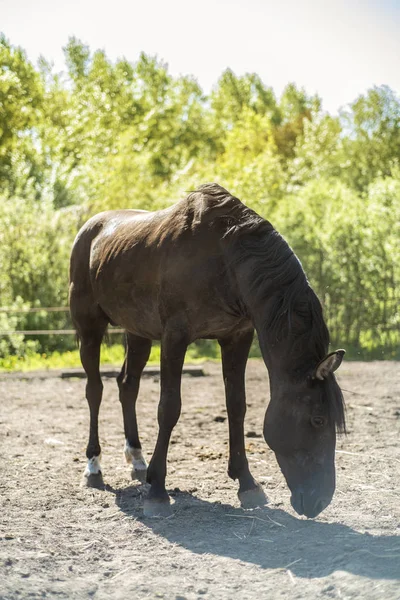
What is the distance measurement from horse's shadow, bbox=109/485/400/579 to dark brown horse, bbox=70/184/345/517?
0.50 feet

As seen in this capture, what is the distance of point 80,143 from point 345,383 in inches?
567

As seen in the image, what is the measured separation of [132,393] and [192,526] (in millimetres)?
1687

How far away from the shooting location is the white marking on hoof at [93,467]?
5.23 m

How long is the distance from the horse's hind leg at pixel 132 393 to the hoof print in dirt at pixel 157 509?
964mm

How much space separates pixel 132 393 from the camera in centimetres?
→ 568

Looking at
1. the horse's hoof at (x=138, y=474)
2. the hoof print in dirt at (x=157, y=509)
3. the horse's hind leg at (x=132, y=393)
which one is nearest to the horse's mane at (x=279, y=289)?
the hoof print in dirt at (x=157, y=509)

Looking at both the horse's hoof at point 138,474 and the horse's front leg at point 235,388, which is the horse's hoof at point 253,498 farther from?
the horse's hoof at point 138,474

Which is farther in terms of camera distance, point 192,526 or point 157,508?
point 157,508

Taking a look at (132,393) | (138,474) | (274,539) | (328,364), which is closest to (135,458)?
(138,474)

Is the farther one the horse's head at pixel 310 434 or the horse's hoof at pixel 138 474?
the horse's hoof at pixel 138 474

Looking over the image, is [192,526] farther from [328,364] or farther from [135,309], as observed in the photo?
[135,309]

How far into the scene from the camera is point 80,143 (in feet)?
72.7

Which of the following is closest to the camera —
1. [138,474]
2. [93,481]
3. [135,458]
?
[93,481]

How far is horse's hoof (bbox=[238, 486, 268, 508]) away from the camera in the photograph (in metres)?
4.54
